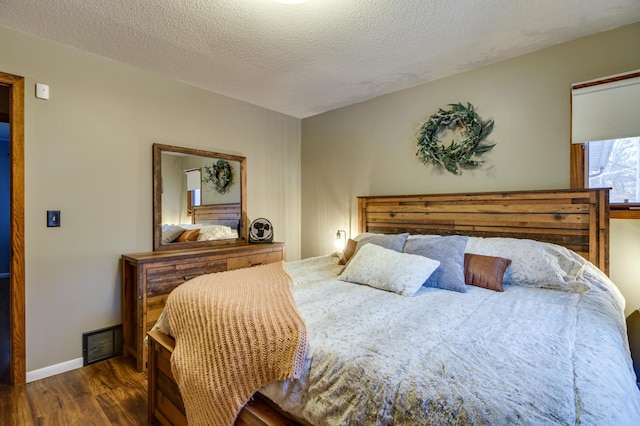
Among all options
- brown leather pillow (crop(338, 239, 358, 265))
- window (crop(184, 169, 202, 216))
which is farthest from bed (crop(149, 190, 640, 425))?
window (crop(184, 169, 202, 216))

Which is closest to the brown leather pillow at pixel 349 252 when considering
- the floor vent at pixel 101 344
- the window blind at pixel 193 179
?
the window blind at pixel 193 179

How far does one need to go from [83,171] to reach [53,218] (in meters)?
0.41

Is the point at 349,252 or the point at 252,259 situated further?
the point at 252,259

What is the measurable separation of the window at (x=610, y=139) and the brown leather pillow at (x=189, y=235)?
127 inches

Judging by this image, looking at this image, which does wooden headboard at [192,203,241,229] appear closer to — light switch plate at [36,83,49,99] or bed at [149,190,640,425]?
bed at [149,190,640,425]

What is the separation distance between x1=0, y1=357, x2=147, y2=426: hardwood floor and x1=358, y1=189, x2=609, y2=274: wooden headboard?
244 centimetres

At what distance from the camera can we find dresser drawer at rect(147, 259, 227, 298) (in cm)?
235

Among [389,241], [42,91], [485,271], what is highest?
[42,91]

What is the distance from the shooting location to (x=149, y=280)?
2330 millimetres

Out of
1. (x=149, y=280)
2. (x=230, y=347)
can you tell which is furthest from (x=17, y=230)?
(x=230, y=347)

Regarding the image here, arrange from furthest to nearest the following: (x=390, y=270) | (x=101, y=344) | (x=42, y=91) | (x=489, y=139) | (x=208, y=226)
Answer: (x=208, y=226)
(x=489, y=139)
(x=101, y=344)
(x=42, y=91)
(x=390, y=270)

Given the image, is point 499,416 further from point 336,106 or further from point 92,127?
point 336,106

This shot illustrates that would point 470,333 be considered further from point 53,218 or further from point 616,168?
point 53,218

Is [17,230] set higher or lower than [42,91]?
lower
